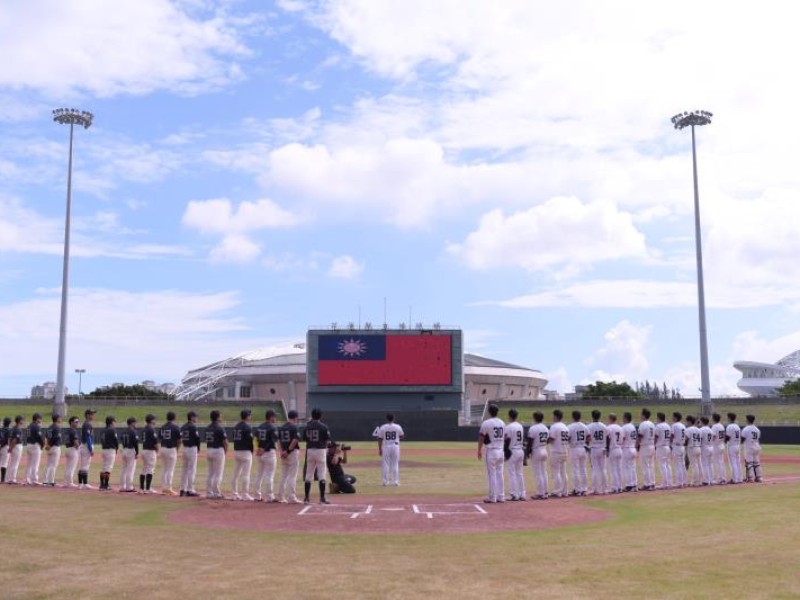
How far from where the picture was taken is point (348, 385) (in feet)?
227

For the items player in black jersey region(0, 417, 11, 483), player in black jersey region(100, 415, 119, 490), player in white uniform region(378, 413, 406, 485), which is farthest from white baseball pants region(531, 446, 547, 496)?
player in black jersey region(0, 417, 11, 483)

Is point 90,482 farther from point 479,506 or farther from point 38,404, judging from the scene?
point 38,404

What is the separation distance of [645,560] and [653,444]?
11.4 metres

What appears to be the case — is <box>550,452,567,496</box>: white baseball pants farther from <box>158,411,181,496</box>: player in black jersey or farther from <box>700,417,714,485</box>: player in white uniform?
<box>158,411,181,496</box>: player in black jersey

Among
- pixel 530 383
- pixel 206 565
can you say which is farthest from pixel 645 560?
pixel 530 383

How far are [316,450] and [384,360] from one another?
51.3 metres

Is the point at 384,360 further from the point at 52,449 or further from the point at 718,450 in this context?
the point at 718,450

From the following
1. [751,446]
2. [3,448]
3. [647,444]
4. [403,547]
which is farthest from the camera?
[3,448]

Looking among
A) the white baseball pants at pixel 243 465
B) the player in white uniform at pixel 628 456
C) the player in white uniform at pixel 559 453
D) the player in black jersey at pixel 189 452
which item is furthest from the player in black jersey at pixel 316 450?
the player in white uniform at pixel 628 456

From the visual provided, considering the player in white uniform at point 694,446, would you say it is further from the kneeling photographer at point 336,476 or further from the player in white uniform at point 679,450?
the kneeling photographer at point 336,476

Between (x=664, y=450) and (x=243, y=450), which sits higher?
(x=243, y=450)

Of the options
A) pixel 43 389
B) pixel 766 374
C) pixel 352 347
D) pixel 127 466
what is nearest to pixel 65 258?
pixel 352 347

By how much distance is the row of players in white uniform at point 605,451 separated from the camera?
18.3m

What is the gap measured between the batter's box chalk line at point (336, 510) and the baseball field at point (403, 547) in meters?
0.04
